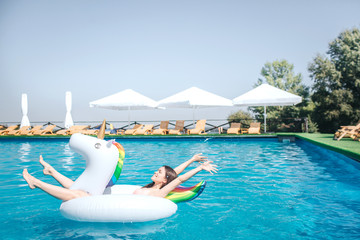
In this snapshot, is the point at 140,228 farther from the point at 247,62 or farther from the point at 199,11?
the point at 247,62

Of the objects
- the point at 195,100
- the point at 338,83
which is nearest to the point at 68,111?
the point at 195,100

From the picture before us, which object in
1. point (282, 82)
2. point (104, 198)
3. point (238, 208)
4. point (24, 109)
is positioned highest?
point (282, 82)

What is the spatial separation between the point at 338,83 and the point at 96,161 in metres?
21.7

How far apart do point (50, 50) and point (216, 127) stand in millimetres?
14744

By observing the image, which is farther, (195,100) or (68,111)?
(68,111)

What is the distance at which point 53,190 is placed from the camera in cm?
331

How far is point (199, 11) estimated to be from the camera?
2062 cm

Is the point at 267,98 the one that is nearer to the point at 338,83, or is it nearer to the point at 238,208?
the point at 338,83

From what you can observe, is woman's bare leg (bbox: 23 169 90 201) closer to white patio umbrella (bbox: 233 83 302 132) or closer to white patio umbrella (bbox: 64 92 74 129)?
white patio umbrella (bbox: 233 83 302 132)

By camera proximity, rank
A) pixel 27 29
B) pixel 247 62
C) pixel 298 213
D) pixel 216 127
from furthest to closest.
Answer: pixel 247 62
pixel 27 29
pixel 216 127
pixel 298 213

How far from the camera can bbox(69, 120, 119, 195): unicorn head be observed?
3.49m

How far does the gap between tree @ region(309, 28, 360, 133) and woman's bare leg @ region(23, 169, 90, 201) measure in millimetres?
20404

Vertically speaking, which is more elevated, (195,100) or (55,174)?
(195,100)

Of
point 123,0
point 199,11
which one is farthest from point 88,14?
point 199,11
